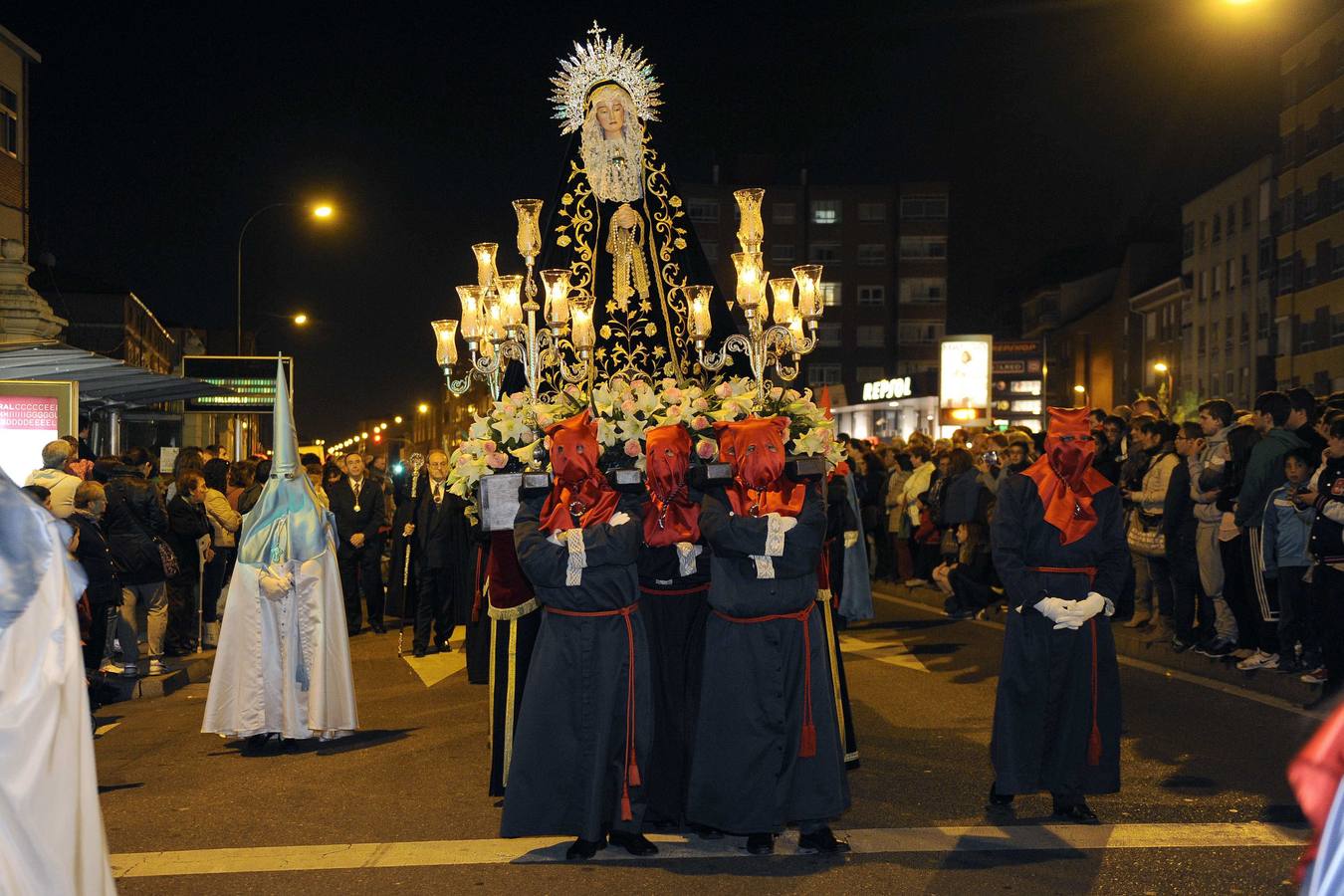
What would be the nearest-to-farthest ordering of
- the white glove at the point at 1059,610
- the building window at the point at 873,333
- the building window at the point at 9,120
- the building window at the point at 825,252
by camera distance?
the white glove at the point at 1059,610 → the building window at the point at 9,120 → the building window at the point at 825,252 → the building window at the point at 873,333

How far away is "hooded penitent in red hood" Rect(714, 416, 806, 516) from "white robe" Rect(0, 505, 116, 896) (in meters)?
3.16

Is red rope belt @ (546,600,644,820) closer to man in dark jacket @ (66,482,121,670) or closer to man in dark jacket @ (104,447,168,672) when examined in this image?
man in dark jacket @ (66,482,121,670)

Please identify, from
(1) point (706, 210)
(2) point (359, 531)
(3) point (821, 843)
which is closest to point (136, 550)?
(2) point (359, 531)

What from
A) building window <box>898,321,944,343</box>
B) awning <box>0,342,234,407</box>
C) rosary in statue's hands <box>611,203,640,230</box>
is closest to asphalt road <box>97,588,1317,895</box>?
rosary in statue's hands <box>611,203,640,230</box>

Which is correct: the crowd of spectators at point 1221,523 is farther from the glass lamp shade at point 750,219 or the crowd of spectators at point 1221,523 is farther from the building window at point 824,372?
the building window at point 824,372

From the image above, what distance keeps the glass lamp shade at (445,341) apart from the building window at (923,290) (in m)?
79.0

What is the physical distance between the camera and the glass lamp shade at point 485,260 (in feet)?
31.4

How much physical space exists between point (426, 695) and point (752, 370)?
4.38 m

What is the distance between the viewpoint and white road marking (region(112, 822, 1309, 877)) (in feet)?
21.7

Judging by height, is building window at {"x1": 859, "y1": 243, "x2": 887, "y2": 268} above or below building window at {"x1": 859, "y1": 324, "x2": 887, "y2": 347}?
above

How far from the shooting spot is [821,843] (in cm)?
669

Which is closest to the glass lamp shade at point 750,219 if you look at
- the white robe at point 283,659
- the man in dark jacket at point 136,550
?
the white robe at point 283,659

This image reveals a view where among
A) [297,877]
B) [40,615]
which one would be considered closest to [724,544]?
[297,877]

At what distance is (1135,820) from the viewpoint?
7176 millimetres
